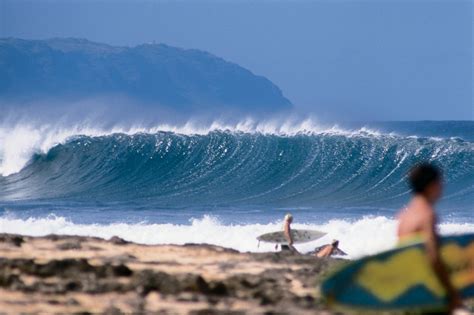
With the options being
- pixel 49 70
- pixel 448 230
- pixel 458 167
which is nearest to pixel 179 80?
pixel 49 70

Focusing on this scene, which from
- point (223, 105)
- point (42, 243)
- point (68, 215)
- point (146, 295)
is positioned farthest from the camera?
point (223, 105)

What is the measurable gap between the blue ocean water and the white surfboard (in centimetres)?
211

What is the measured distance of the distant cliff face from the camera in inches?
4599

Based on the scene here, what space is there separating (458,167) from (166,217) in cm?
1080

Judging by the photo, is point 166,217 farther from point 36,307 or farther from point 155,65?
point 155,65

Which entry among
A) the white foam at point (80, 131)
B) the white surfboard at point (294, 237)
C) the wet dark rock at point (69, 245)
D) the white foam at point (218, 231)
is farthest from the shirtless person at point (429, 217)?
the white foam at point (80, 131)

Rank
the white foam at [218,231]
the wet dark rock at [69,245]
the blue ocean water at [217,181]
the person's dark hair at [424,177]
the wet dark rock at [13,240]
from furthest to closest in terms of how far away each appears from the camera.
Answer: the blue ocean water at [217,181], the white foam at [218,231], the wet dark rock at [13,240], the wet dark rock at [69,245], the person's dark hair at [424,177]

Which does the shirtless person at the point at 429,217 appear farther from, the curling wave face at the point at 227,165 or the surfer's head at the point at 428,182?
the curling wave face at the point at 227,165

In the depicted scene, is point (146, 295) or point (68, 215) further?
point (68, 215)

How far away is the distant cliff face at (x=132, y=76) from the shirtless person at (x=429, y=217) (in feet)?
316

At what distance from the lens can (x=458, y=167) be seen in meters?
29.0

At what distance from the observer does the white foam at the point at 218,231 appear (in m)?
17.3

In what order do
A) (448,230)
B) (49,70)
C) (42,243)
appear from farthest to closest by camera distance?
(49,70) → (448,230) → (42,243)

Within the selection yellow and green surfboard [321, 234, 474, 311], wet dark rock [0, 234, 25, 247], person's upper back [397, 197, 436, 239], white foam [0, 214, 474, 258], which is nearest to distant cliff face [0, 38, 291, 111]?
white foam [0, 214, 474, 258]
